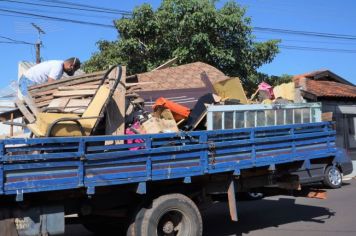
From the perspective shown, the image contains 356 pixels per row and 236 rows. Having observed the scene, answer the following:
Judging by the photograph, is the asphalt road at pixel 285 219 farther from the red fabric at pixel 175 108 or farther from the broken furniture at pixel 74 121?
the broken furniture at pixel 74 121


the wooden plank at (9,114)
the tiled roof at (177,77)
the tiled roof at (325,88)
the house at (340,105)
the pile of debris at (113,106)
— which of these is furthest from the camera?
the house at (340,105)

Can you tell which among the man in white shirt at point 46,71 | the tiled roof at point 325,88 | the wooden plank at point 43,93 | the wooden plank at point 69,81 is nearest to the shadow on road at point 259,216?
the wooden plank at point 69,81

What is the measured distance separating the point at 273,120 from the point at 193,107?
134cm

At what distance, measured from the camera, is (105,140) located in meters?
5.82

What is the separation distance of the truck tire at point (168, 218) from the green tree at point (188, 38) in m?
8.23

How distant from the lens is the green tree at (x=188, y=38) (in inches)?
568

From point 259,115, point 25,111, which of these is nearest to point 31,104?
point 25,111

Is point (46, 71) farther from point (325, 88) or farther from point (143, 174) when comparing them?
point (325, 88)

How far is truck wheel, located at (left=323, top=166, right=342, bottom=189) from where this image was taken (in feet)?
47.7

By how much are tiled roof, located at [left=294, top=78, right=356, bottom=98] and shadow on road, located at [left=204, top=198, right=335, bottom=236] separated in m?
9.53

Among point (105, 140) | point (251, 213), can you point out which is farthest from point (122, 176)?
point (251, 213)

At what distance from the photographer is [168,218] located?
6.67 m

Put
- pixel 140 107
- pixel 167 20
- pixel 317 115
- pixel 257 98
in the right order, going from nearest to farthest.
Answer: pixel 140 107 < pixel 317 115 < pixel 257 98 < pixel 167 20

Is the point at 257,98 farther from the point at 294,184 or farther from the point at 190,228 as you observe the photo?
the point at 190,228
